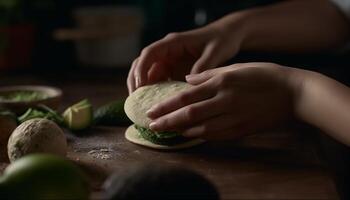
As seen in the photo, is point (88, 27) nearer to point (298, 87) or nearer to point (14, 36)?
point (14, 36)

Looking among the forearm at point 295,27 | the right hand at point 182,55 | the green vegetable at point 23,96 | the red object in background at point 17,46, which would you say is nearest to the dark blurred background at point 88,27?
the red object in background at point 17,46

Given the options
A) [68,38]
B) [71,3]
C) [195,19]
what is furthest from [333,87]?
[71,3]

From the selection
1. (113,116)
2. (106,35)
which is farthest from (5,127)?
(106,35)

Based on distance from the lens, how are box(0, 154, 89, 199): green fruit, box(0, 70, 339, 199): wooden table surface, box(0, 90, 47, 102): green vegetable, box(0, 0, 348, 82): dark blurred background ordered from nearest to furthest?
1. box(0, 154, 89, 199): green fruit
2. box(0, 70, 339, 199): wooden table surface
3. box(0, 90, 47, 102): green vegetable
4. box(0, 0, 348, 82): dark blurred background

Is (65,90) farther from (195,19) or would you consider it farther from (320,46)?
(320,46)

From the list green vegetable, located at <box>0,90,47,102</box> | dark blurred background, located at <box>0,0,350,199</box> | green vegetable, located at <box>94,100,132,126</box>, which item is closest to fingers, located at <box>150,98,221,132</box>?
green vegetable, located at <box>94,100,132,126</box>

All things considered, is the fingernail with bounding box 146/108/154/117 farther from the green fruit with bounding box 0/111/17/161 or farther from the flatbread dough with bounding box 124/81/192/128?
the green fruit with bounding box 0/111/17/161

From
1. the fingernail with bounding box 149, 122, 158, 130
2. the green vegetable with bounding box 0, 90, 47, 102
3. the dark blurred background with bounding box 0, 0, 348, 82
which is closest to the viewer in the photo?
the fingernail with bounding box 149, 122, 158, 130
